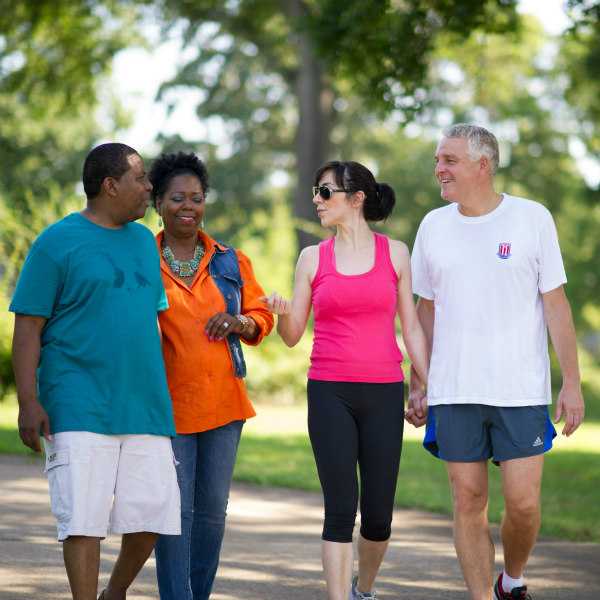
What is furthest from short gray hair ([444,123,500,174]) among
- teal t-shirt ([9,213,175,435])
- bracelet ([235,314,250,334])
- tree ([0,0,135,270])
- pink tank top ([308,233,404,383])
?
tree ([0,0,135,270])

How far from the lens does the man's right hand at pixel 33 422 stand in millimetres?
4551

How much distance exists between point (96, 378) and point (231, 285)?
988mm

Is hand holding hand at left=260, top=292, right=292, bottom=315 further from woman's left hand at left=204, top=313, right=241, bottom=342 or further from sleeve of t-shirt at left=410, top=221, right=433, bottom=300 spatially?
sleeve of t-shirt at left=410, top=221, right=433, bottom=300

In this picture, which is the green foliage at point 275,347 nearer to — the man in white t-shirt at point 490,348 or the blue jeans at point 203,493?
the man in white t-shirt at point 490,348

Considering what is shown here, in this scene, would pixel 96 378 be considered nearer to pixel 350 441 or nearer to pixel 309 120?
pixel 350 441

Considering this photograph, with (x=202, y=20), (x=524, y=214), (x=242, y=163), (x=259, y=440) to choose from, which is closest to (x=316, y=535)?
(x=524, y=214)

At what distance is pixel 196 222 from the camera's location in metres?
5.39

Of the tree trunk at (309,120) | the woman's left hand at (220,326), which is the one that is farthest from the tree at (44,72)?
the woman's left hand at (220,326)

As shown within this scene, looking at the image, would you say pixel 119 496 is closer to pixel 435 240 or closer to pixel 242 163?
pixel 435 240

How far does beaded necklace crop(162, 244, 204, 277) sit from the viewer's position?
537cm

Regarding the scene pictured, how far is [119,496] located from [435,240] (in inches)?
79.5

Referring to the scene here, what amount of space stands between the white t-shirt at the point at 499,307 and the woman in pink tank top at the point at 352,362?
0.82ft

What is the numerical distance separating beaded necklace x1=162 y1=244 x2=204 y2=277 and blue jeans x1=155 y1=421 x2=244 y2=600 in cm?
71

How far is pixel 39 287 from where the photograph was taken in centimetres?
465
